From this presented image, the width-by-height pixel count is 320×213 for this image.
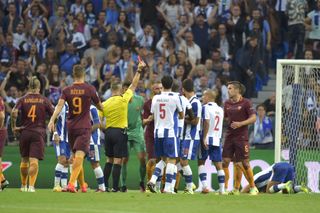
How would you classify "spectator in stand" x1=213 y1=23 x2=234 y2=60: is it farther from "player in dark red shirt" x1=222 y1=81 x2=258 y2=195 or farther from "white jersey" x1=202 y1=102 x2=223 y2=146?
"player in dark red shirt" x1=222 y1=81 x2=258 y2=195

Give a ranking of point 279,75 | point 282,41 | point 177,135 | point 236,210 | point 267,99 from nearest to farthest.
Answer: point 236,210 < point 177,135 < point 279,75 < point 267,99 < point 282,41

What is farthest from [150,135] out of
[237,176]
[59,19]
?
[59,19]

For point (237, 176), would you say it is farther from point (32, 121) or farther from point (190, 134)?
point (32, 121)

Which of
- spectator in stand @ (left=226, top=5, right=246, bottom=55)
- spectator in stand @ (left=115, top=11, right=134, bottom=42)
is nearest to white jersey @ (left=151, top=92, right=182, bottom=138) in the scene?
spectator in stand @ (left=226, top=5, right=246, bottom=55)

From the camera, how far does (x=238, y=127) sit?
897 inches

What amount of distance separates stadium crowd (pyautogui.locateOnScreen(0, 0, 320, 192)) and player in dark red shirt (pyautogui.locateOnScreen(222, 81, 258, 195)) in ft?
20.7

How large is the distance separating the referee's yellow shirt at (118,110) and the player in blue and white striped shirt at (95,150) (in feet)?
1.04

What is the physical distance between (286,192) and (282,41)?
9.15m

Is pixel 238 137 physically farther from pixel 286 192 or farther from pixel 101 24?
pixel 101 24

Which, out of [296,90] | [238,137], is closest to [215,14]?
[296,90]

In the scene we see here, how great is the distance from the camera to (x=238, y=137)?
22.9 meters

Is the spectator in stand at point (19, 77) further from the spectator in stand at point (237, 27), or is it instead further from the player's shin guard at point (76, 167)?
the player's shin guard at point (76, 167)

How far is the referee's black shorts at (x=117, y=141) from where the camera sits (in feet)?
74.0

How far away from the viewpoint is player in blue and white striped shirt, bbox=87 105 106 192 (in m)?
22.2
